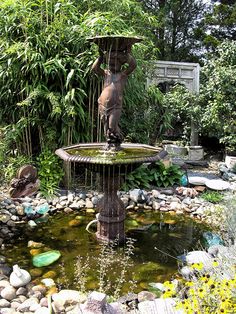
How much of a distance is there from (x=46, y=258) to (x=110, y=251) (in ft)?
1.78

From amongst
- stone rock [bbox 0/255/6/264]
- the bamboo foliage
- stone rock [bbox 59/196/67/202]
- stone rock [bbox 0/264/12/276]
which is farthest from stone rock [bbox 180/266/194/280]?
the bamboo foliage

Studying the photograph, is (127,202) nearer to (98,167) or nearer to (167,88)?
(98,167)

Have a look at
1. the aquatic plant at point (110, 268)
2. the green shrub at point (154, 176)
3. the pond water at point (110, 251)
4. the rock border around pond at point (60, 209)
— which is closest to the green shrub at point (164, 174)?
the green shrub at point (154, 176)

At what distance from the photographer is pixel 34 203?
13.5 feet

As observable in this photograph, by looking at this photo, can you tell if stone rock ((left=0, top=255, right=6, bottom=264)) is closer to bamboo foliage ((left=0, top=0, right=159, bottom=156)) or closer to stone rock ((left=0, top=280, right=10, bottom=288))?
stone rock ((left=0, top=280, right=10, bottom=288))

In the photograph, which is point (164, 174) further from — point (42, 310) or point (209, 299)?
point (209, 299)

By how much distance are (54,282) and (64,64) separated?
2882mm

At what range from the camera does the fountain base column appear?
3.14 meters

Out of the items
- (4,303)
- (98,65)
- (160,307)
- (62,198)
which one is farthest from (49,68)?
(160,307)

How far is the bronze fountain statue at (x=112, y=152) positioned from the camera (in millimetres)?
2846

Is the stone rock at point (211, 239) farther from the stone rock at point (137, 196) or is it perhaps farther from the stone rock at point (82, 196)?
the stone rock at point (82, 196)

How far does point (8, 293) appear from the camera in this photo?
225 centimetres

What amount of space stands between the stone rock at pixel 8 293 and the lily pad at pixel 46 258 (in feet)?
1.52

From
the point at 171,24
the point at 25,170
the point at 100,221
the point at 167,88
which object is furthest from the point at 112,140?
the point at 171,24
